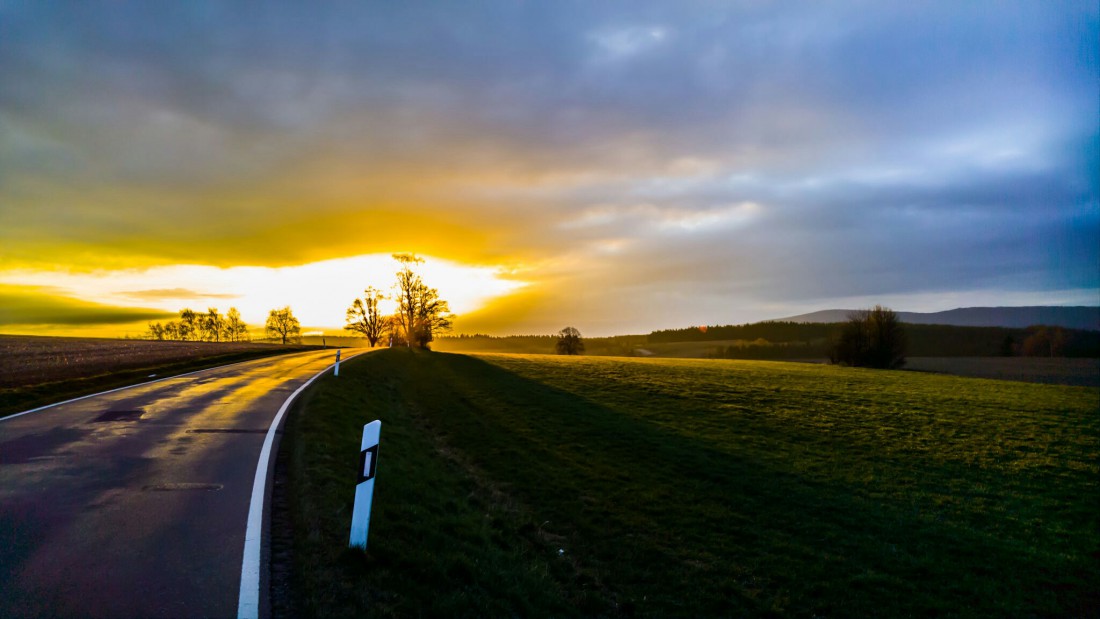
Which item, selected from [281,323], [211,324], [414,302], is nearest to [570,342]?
[414,302]

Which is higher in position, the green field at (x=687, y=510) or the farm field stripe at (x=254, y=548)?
the farm field stripe at (x=254, y=548)

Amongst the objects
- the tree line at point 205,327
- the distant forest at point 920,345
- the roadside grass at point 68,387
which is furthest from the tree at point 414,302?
the tree line at point 205,327

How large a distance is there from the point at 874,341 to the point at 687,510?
6485 centimetres

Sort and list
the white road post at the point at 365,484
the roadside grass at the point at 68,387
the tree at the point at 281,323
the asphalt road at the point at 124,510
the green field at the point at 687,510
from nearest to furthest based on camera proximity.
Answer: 1. the asphalt road at the point at 124,510
2. the white road post at the point at 365,484
3. the green field at the point at 687,510
4. the roadside grass at the point at 68,387
5. the tree at the point at 281,323

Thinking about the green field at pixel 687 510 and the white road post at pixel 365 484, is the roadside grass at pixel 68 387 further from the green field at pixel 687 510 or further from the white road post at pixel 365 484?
the white road post at pixel 365 484

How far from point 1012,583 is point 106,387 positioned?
89.8 ft

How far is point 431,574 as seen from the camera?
21.4 ft

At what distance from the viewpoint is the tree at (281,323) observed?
368 feet

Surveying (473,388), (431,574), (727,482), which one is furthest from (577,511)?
(473,388)

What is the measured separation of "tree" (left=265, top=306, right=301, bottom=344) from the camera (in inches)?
4412

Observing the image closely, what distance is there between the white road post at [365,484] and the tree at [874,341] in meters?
72.3

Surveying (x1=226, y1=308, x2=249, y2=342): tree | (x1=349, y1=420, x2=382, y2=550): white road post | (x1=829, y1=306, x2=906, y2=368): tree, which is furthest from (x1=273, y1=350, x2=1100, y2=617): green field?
A: (x1=226, y1=308, x2=249, y2=342): tree

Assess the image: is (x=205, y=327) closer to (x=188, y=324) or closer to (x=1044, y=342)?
(x=188, y=324)

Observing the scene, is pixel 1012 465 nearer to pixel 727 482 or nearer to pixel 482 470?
pixel 727 482
